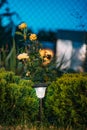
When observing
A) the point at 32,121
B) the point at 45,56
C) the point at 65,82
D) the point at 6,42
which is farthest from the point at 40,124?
the point at 6,42

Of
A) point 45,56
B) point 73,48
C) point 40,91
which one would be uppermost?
point 73,48

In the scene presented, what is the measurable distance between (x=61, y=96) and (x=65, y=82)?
268mm

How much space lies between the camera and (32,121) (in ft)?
22.7

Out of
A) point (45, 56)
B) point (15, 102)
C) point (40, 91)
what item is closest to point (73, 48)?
point (45, 56)

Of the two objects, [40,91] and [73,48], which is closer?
[40,91]

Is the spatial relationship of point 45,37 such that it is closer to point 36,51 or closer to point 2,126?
point 36,51

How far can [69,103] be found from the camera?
6.63 meters

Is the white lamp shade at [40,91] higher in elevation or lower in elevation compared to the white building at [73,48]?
lower

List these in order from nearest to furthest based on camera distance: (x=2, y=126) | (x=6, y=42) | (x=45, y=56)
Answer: (x=2, y=126) < (x=45, y=56) < (x=6, y=42)

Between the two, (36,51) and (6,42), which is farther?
(6,42)

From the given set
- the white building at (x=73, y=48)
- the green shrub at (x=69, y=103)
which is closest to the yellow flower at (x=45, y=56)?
the green shrub at (x=69, y=103)

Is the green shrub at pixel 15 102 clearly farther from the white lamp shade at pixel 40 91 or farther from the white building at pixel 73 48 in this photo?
the white building at pixel 73 48

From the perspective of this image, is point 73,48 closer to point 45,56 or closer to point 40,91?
point 45,56

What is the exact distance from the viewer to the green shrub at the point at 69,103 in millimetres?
6562
